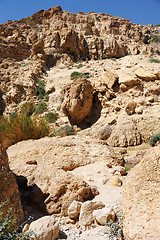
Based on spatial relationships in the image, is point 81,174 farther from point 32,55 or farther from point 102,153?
point 32,55

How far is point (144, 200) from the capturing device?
70.2 inches

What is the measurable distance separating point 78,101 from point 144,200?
7.89 metres

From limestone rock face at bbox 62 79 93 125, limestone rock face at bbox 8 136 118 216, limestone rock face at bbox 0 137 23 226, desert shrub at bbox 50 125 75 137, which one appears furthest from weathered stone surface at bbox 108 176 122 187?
limestone rock face at bbox 62 79 93 125

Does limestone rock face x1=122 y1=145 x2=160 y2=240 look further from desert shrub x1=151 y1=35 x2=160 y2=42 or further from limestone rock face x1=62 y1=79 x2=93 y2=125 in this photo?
desert shrub x1=151 y1=35 x2=160 y2=42

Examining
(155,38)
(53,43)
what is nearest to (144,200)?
(53,43)

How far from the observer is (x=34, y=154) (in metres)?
4.15

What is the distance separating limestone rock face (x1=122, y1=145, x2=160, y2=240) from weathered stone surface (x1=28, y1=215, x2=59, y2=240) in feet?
2.21

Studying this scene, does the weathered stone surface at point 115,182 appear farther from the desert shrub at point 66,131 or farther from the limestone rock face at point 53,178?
the desert shrub at point 66,131

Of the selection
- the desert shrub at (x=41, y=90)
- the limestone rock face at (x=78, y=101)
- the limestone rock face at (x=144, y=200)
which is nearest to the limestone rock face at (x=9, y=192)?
the limestone rock face at (x=144, y=200)

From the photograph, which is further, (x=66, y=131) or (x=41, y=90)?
(x=41, y=90)

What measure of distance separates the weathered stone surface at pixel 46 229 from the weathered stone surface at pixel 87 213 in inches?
14.7

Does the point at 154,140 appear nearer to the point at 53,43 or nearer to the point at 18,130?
the point at 18,130

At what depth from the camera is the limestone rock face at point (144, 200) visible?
4.81ft

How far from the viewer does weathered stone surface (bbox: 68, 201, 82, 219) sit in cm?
212
